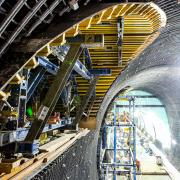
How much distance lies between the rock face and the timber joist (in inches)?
13.9

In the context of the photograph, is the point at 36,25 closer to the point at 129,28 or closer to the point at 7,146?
the point at 7,146

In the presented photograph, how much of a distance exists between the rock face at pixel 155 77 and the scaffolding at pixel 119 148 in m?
1.75

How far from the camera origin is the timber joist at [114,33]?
3.49m

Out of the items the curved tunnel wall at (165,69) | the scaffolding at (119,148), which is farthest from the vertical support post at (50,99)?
the scaffolding at (119,148)

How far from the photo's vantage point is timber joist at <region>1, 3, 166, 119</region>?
349 centimetres

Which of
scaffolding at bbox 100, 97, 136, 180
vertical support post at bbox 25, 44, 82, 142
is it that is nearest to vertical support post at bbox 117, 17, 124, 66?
vertical support post at bbox 25, 44, 82, 142

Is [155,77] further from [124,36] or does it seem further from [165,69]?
[124,36]

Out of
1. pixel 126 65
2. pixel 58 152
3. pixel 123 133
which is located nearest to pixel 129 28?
pixel 126 65

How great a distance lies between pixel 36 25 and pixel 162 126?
78.4 ft

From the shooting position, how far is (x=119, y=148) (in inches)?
612

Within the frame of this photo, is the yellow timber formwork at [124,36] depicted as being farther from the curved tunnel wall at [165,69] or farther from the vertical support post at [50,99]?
the vertical support post at [50,99]

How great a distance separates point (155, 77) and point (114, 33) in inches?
389

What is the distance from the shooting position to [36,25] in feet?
9.34

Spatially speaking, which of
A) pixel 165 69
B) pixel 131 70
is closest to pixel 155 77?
pixel 165 69
